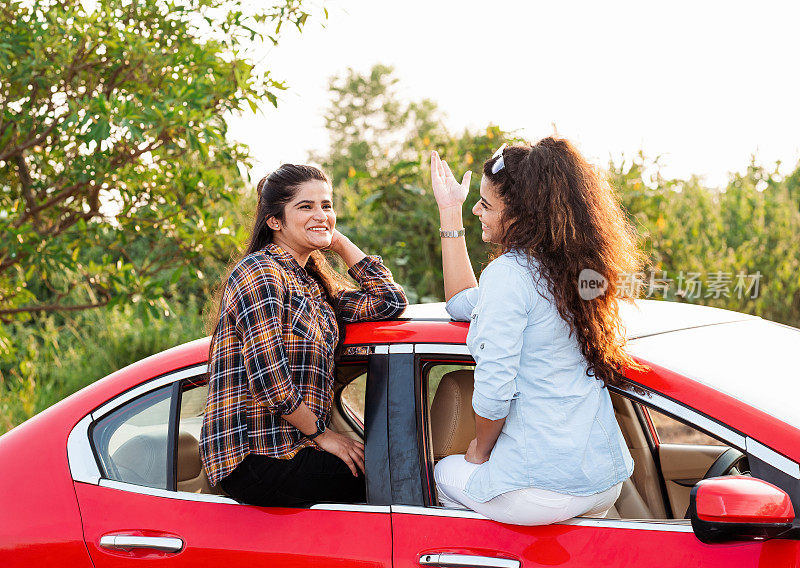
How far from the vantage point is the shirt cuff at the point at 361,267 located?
3.00 metres

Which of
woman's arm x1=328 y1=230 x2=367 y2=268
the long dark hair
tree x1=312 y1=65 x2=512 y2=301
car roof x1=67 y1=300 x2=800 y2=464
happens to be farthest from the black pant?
tree x1=312 y1=65 x2=512 y2=301

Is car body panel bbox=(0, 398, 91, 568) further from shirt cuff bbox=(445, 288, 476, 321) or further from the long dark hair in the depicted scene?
shirt cuff bbox=(445, 288, 476, 321)

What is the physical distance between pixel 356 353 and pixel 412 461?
411mm

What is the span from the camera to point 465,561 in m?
2.11

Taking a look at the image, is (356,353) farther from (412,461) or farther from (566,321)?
(566,321)

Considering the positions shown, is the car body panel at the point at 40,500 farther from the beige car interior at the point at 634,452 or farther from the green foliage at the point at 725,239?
the green foliage at the point at 725,239

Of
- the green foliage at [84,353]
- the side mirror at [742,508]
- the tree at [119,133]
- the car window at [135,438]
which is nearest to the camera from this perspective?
the side mirror at [742,508]

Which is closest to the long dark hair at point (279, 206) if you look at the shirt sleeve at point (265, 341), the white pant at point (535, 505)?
the shirt sleeve at point (265, 341)

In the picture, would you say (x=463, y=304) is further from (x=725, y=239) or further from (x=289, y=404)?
(x=725, y=239)

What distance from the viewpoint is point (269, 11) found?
4758 millimetres

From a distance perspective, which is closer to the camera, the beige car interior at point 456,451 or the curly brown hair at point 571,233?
the curly brown hair at point 571,233

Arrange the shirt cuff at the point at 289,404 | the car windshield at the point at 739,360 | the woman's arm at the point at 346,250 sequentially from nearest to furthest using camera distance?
the car windshield at the point at 739,360 < the shirt cuff at the point at 289,404 < the woman's arm at the point at 346,250

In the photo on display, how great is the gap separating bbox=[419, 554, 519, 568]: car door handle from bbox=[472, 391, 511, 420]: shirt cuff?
0.37 metres

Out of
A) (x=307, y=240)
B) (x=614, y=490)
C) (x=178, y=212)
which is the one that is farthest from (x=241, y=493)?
(x=178, y=212)
